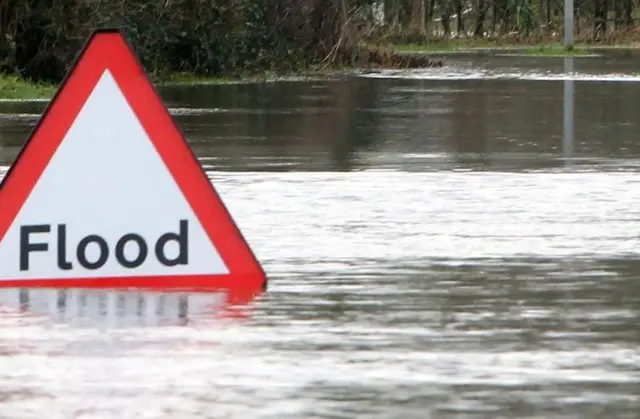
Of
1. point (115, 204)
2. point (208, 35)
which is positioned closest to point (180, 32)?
point (208, 35)

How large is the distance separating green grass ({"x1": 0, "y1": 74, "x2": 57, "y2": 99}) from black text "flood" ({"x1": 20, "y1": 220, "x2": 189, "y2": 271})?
18.9 m

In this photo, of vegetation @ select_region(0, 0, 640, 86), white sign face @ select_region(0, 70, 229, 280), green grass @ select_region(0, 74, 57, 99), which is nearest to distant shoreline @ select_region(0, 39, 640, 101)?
green grass @ select_region(0, 74, 57, 99)

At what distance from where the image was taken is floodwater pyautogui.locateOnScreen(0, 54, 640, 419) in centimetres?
655

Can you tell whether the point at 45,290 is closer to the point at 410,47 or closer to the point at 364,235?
the point at 364,235

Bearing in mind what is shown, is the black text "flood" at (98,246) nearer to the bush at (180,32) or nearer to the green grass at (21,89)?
the green grass at (21,89)

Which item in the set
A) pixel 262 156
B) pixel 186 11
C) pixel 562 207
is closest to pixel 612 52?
pixel 186 11

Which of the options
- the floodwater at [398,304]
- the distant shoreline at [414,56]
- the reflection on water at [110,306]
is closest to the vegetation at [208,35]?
the distant shoreline at [414,56]

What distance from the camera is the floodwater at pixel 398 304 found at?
21.5 ft

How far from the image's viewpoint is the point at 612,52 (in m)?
53.5

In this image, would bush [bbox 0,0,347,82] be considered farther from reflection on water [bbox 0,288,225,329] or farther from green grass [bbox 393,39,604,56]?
reflection on water [bbox 0,288,225,329]

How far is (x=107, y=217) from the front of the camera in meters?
8.84

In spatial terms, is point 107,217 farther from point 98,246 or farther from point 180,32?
point 180,32

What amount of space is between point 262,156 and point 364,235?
6.05 meters

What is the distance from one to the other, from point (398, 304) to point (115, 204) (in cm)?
130
